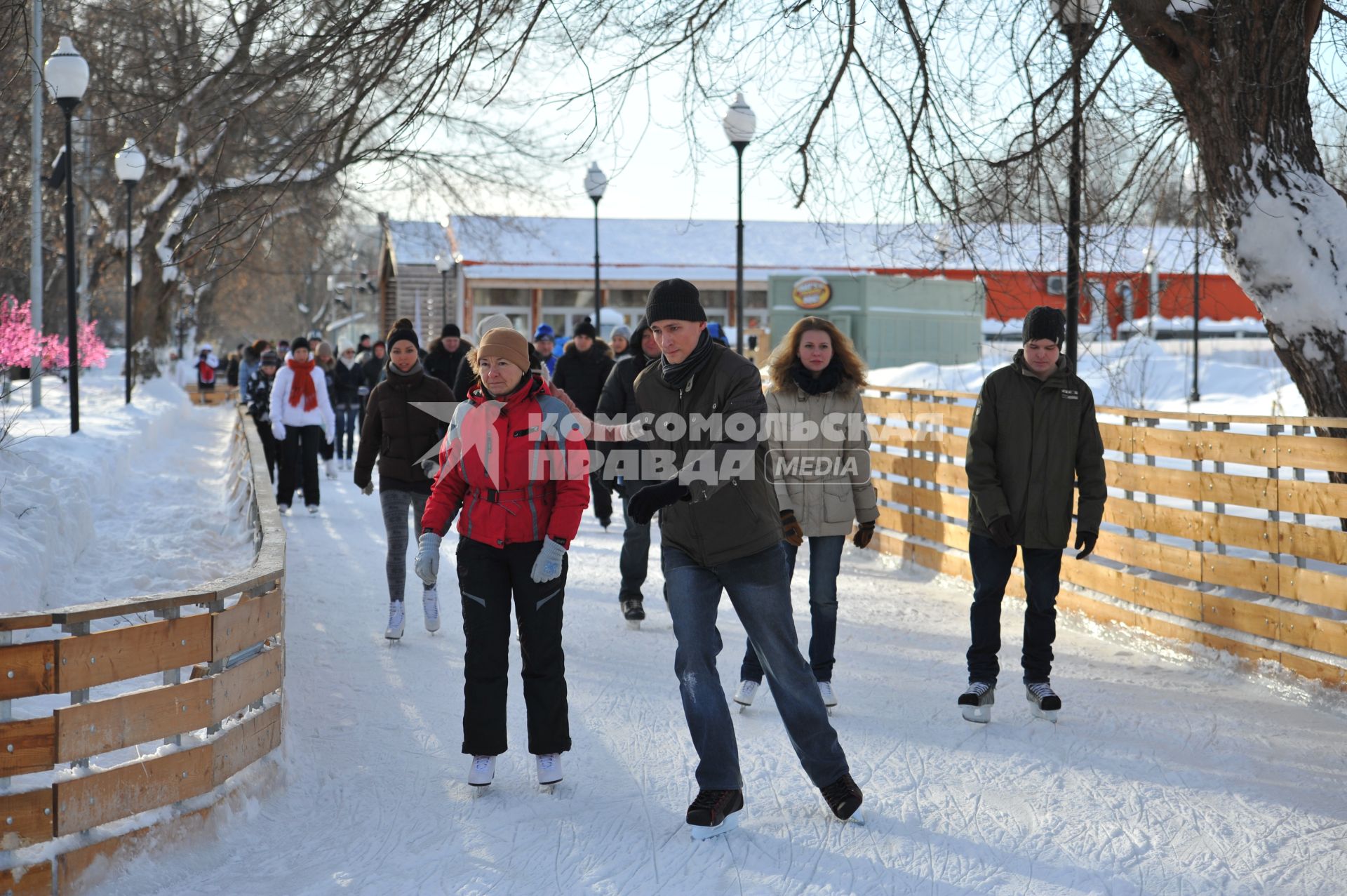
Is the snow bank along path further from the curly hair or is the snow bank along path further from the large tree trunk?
the large tree trunk

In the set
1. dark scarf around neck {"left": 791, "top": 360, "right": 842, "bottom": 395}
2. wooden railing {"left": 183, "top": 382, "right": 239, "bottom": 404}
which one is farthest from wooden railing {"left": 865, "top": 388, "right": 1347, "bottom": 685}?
wooden railing {"left": 183, "top": 382, "right": 239, "bottom": 404}

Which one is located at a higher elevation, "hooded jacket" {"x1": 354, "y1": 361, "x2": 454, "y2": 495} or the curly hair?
the curly hair

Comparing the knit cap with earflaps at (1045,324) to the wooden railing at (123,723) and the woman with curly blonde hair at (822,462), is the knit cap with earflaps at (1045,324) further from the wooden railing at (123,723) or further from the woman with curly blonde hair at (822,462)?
the wooden railing at (123,723)

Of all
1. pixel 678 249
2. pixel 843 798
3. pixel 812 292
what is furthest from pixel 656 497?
pixel 678 249

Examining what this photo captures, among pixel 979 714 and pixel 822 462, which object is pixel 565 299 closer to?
pixel 822 462

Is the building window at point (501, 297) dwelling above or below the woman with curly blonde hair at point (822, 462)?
above

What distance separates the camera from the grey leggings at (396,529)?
7.57 m

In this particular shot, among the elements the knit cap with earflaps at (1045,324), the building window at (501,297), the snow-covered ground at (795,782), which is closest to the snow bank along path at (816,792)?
the snow-covered ground at (795,782)

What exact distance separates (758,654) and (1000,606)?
6.24 feet

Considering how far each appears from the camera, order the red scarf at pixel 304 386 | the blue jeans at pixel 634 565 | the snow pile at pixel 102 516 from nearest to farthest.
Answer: the snow pile at pixel 102 516 → the blue jeans at pixel 634 565 → the red scarf at pixel 304 386

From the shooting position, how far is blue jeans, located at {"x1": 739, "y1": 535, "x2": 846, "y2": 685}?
19.8 feet

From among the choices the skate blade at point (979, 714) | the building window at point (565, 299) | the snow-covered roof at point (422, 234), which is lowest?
the skate blade at point (979, 714)

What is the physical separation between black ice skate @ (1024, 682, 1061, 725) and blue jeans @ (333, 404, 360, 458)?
44.5 feet

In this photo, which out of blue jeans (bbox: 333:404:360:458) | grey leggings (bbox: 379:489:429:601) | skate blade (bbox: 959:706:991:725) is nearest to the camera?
skate blade (bbox: 959:706:991:725)
